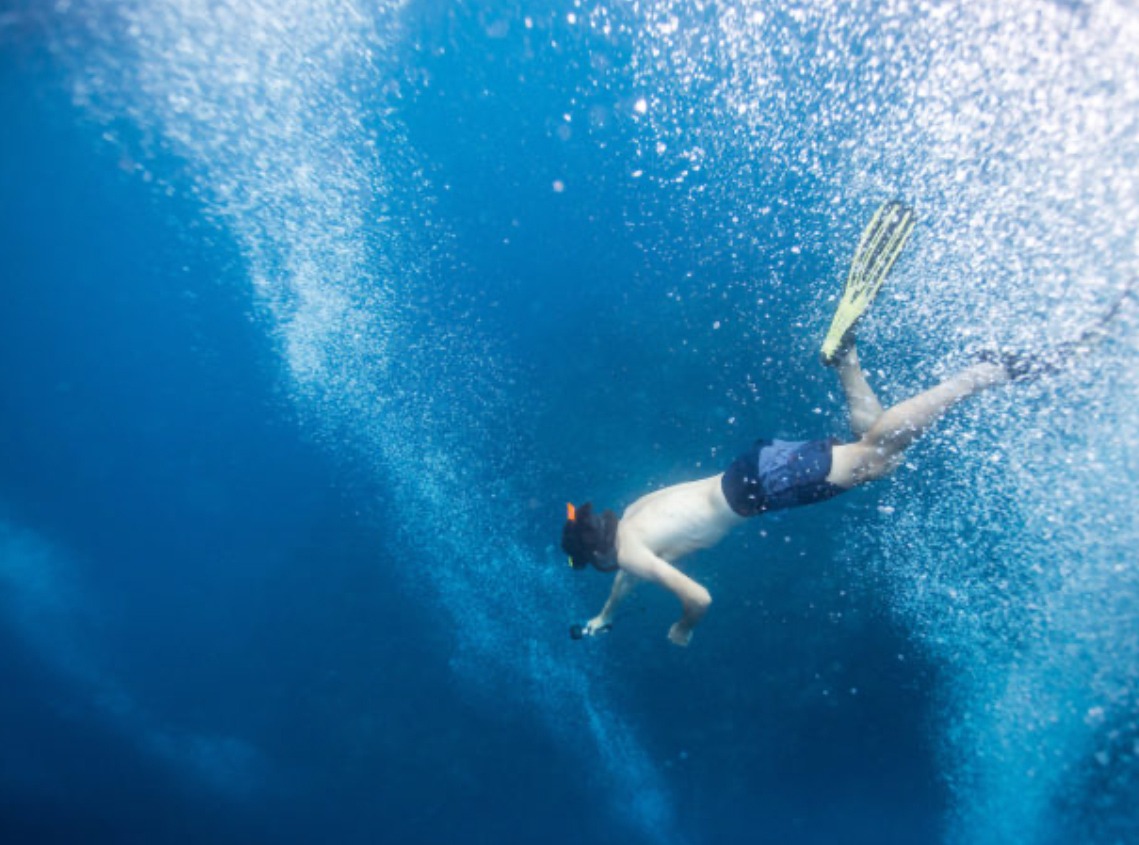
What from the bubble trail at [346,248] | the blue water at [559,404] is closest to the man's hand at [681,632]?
the blue water at [559,404]

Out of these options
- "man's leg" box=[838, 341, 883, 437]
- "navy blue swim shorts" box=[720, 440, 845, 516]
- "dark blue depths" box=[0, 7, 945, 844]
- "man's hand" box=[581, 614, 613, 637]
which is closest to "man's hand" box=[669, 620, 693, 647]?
"man's hand" box=[581, 614, 613, 637]

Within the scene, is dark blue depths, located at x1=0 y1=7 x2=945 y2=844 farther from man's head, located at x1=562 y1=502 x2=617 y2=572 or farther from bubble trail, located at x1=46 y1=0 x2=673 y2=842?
man's head, located at x1=562 y1=502 x2=617 y2=572

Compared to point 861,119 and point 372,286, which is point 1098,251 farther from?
point 372,286

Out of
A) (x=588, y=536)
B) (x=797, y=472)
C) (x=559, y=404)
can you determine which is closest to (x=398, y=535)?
(x=559, y=404)

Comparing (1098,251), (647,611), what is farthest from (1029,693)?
(1098,251)

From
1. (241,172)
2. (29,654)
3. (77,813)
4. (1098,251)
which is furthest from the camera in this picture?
(77,813)

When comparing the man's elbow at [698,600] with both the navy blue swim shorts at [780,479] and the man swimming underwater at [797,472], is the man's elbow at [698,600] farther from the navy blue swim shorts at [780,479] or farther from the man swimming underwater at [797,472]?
the navy blue swim shorts at [780,479]

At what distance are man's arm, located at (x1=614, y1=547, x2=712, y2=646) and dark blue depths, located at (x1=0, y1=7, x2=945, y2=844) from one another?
4.43m

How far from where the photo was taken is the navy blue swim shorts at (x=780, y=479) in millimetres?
3990

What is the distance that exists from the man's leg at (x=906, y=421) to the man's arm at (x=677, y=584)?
133cm

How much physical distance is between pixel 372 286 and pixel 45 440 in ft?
29.7

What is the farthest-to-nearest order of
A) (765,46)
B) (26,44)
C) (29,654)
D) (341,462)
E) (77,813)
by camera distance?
(77,813), (29,654), (341,462), (26,44), (765,46)

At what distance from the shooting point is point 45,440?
12242mm

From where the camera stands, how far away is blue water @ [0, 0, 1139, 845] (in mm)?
5816
